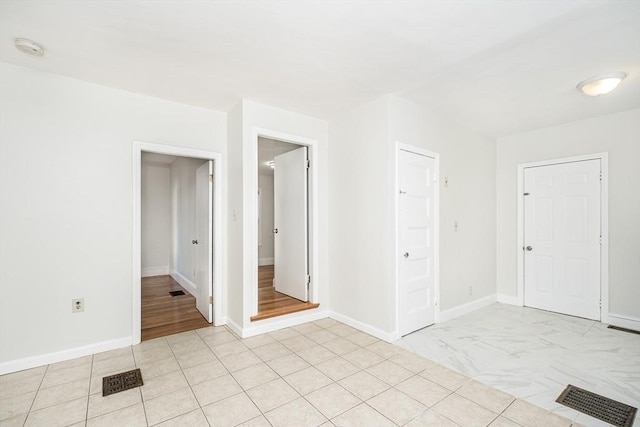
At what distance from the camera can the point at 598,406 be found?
211 cm

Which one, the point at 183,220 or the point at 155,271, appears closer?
the point at 183,220

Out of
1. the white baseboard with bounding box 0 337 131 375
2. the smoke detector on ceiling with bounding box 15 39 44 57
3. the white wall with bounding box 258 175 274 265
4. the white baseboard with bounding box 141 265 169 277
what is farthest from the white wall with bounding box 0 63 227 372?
the white wall with bounding box 258 175 274 265

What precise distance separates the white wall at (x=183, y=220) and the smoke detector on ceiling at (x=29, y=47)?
2469 millimetres

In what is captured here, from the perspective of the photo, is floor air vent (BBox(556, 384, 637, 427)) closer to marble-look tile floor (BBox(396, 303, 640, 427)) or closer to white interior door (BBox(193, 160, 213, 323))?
marble-look tile floor (BBox(396, 303, 640, 427))

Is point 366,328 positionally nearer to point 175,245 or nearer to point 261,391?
point 261,391

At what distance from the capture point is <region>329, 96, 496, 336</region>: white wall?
128 inches

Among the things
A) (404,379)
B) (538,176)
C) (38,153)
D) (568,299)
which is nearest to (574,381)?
(404,379)

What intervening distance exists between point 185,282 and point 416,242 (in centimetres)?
419

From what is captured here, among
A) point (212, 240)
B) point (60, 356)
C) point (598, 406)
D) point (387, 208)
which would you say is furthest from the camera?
point (212, 240)

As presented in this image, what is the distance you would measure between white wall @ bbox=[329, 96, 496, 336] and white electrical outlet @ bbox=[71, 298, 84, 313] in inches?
105

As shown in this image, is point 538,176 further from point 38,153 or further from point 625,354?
point 38,153

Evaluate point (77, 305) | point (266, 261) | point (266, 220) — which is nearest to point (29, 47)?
point (77, 305)

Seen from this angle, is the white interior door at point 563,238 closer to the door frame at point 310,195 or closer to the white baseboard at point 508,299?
the white baseboard at point 508,299

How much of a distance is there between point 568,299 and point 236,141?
15.9ft
